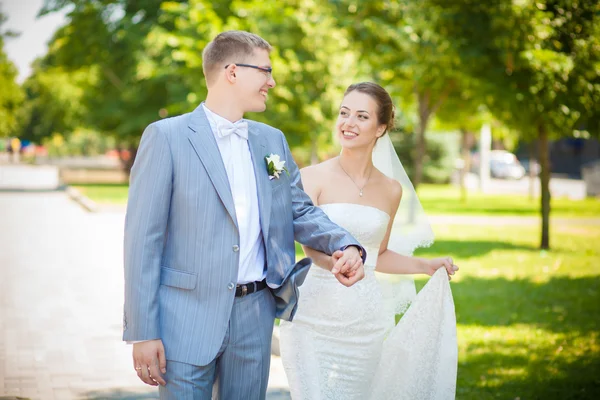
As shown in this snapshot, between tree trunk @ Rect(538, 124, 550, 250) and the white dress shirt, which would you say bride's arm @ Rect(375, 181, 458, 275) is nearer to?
the white dress shirt

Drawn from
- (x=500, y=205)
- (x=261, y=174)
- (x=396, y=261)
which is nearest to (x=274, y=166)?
(x=261, y=174)

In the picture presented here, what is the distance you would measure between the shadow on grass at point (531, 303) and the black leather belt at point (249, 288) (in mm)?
6418

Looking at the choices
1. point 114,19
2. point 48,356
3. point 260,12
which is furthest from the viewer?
point 114,19

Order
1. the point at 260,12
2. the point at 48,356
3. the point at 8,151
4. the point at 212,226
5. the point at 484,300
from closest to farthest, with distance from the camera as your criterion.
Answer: the point at 212,226, the point at 48,356, the point at 484,300, the point at 260,12, the point at 8,151

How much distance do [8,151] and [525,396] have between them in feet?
310

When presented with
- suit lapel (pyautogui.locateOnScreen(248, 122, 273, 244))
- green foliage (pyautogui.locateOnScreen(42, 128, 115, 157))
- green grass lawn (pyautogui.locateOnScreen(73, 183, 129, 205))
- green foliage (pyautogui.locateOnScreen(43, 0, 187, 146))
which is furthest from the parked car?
green foliage (pyautogui.locateOnScreen(42, 128, 115, 157))

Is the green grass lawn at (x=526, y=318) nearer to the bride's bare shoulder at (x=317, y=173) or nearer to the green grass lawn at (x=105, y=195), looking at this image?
the bride's bare shoulder at (x=317, y=173)

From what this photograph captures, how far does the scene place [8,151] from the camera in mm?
93438

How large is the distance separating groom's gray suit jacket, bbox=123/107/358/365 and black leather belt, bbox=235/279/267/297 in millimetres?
90

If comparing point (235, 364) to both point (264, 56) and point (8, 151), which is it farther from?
point (8, 151)

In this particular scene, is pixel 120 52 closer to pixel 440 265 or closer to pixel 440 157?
pixel 440 157

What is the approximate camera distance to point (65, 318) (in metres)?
9.52

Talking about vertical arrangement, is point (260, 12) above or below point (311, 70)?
above

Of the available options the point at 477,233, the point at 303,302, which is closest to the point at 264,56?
the point at 303,302
